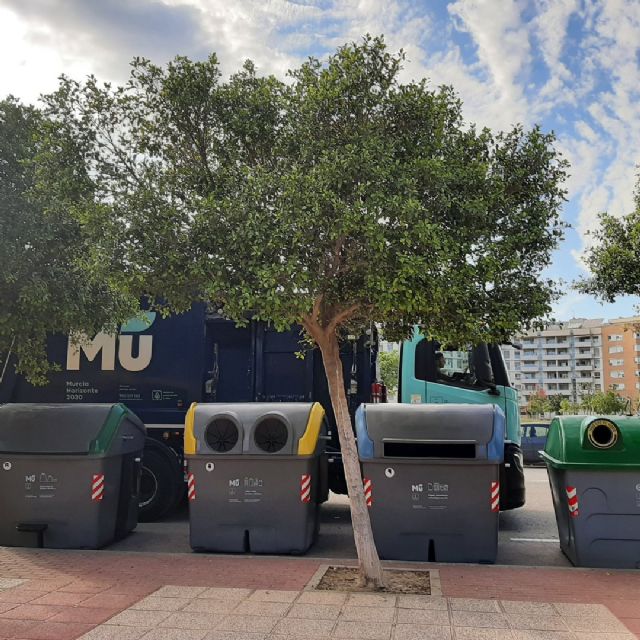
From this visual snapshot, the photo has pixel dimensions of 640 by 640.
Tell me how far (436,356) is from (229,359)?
3023 mm

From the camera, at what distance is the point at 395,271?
192 inches

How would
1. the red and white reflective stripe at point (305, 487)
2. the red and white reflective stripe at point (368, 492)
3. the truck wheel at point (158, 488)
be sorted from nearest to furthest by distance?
the red and white reflective stripe at point (368, 492) → the red and white reflective stripe at point (305, 487) → the truck wheel at point (158, 488)

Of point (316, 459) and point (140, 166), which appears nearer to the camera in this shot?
point (140, 166)

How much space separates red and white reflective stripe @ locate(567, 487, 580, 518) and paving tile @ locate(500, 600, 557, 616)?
4.74ft

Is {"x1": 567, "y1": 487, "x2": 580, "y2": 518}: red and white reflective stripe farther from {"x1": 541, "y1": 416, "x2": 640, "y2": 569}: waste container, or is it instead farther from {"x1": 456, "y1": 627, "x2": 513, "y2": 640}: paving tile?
{"x1": 456, "y1": 627, "x2": 513, "y2": 640}: paving tile

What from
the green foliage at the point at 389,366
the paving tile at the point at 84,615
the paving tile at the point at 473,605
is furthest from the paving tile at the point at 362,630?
the green foliage at the point at 389,366

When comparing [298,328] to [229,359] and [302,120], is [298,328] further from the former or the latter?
[302,120]

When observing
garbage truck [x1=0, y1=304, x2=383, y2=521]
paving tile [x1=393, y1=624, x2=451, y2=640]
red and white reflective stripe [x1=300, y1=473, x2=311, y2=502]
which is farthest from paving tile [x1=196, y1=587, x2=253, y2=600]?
garbage truck [x1=0, y1=304, x2=383, y2=521]

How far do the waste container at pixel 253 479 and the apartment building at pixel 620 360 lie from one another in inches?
4191

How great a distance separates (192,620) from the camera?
14.5 ft

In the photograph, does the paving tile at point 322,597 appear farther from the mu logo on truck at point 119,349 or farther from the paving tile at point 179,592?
the mu logo on truck at point 119,349

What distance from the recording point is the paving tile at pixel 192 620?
4305 mm

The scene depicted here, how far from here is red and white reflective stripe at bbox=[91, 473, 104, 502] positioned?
6.79m

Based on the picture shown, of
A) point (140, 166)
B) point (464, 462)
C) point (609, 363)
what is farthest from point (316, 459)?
point (609, 363)
